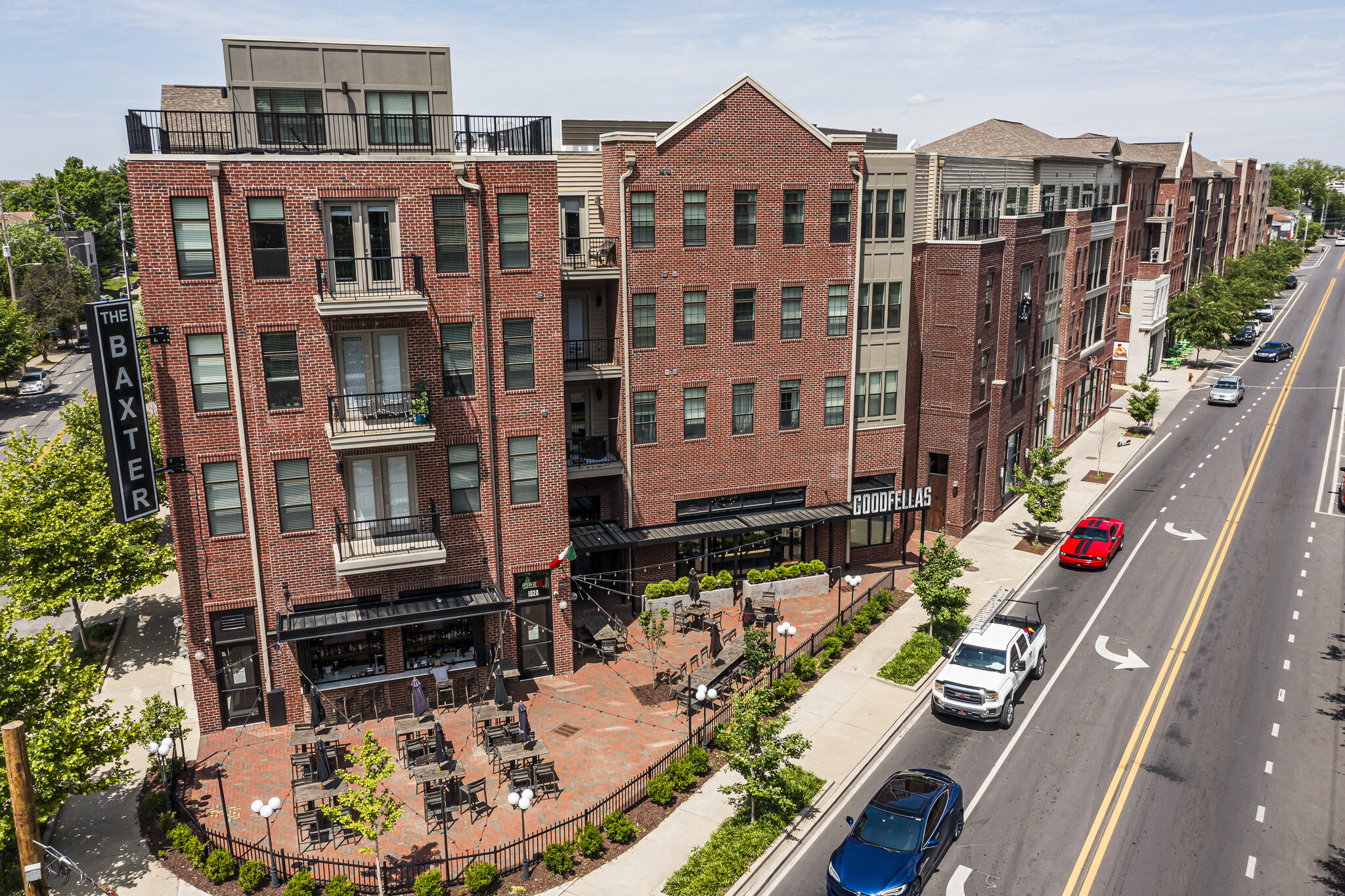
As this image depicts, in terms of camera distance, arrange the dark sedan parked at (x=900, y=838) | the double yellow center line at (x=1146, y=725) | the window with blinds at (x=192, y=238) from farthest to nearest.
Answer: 1. the window with blinds at (x=192, y=238)
2. the double yellow center line at (x=1146, y=725)
3. the dark sedan parked at (x=900, y=838)

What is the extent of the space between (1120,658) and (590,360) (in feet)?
68.5

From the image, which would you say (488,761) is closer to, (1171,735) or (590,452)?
(590,452)

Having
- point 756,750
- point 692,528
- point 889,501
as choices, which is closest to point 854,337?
point 889,501

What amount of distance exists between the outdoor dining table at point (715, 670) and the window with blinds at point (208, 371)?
15.4 m

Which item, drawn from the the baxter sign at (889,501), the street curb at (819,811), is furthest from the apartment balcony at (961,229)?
the street curb at (819,811)

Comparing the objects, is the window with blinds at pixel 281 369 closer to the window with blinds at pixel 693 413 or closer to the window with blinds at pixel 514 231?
the window with blinds at pixel 514 231

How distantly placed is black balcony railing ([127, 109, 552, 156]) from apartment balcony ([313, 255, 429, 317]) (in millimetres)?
3101

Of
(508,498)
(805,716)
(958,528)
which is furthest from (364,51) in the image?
(958,528)

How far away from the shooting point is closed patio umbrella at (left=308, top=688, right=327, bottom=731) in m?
26.3

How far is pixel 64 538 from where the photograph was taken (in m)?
28.5

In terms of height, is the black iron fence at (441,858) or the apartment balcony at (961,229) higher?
the apartment balcony at (961,229)

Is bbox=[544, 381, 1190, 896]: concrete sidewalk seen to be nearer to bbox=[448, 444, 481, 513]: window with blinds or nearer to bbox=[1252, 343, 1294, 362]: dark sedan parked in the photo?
bbox=[448, 444, 481, 513]: window with blinds

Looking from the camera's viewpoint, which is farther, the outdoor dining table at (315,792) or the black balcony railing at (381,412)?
the black balcony railing at (381,412)

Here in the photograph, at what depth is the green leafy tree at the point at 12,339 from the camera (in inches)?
2464
